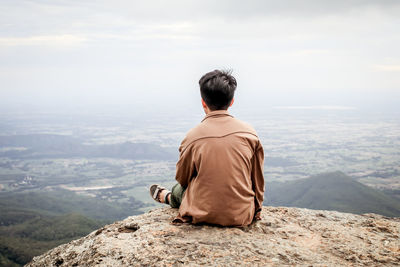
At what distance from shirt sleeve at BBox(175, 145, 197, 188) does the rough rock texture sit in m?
0.96

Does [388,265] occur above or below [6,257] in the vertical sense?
above

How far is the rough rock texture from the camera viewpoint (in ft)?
15.6

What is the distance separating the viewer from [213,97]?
537 centimetres

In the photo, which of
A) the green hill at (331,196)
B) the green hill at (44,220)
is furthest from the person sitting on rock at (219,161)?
the green hill at (331,196)

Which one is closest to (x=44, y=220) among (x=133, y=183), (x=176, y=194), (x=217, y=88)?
(x=133, y=183)

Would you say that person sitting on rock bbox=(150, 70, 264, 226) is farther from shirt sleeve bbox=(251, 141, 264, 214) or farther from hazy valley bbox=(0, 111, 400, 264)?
hazy valley bbox=(0, 111, 400, 264)

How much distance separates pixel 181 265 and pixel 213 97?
2741 mm

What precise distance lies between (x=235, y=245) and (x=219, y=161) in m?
1.40

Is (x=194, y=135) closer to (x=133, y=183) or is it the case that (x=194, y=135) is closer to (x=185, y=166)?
(x=185, y=166)

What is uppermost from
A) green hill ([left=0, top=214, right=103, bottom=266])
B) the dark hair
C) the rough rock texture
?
the dark hair

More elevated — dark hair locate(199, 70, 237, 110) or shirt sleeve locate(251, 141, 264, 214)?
dark hair locate(199, 70, 237, 110)

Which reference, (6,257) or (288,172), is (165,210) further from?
(288,172)

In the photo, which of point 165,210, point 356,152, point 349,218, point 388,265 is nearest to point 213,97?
point 165,210

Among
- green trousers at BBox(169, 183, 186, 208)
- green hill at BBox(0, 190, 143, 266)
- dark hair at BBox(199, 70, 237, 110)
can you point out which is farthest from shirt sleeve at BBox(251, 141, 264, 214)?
green hill at BBox(0, 190, 143, 266)
